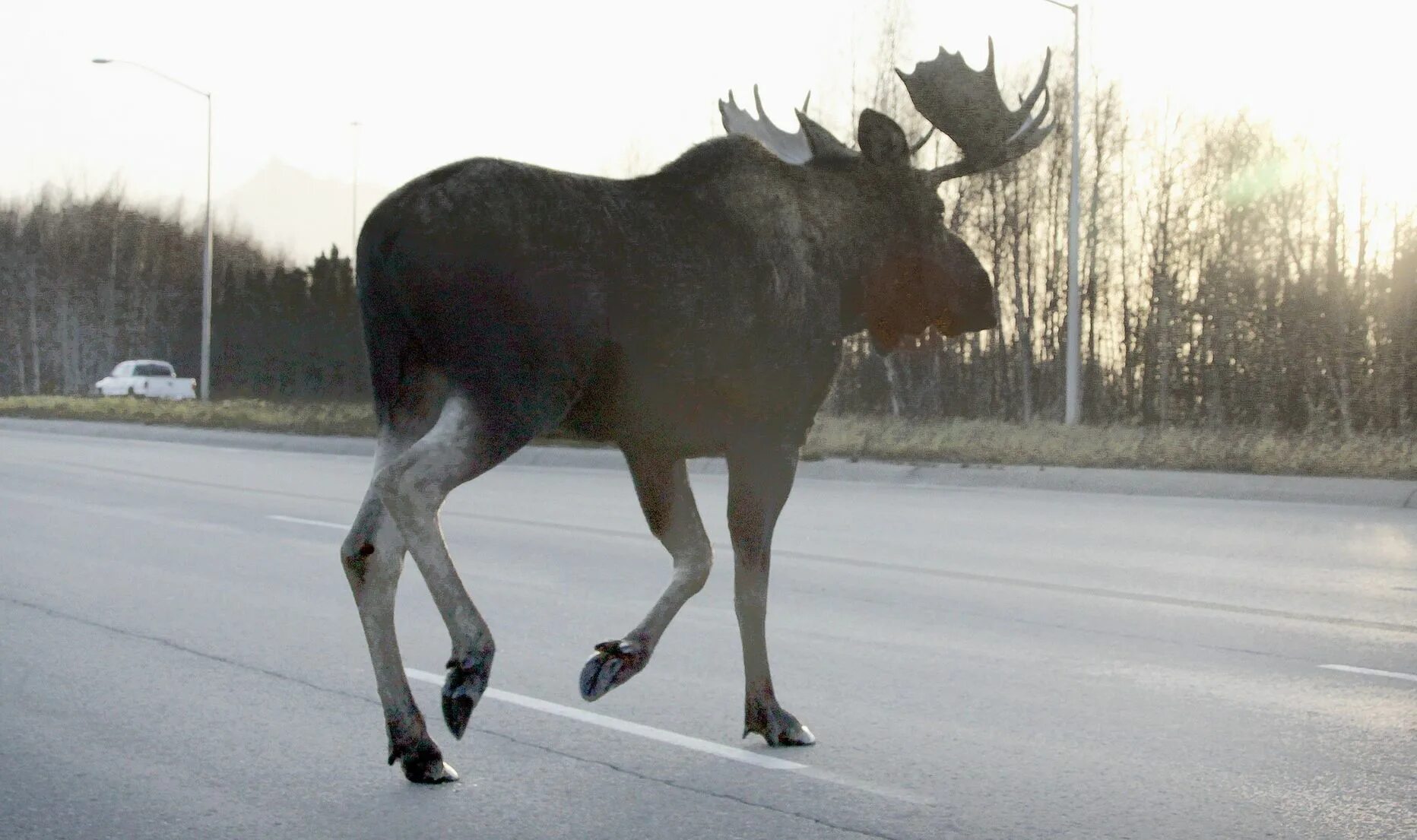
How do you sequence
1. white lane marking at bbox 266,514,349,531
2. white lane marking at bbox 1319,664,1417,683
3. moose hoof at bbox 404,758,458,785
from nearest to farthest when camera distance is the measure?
1. moose hoof at bbox 404,758,458,785
2. white lane marking at bbox 1319,664,1417,683
3. white lane marking at bbox 266,514,349,531

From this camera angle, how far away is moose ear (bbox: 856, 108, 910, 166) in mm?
5410

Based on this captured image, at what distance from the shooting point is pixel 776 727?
5652mm

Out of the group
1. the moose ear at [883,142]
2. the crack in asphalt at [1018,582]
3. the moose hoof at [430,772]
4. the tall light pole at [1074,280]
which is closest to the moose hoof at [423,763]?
the moose hoof at [430,772]

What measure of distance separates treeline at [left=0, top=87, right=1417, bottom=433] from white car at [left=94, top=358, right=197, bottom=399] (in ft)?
5.10

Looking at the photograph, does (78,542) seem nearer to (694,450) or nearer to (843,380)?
(694,450)

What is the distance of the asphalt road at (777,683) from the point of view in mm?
5121

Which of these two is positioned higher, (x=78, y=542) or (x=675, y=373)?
(x=675, y=373)

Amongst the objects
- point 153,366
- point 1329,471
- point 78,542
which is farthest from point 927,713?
point 153,366

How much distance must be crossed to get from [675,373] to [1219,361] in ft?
85.3

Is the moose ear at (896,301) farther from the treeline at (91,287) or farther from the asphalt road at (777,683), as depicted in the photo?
the treeline at (91,287)

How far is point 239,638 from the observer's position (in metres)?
8.23

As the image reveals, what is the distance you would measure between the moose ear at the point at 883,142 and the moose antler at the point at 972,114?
12cm

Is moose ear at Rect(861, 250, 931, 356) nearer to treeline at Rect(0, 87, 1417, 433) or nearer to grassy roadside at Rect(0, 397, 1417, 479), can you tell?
treeline at Rect(0, 87, 1417, 433)

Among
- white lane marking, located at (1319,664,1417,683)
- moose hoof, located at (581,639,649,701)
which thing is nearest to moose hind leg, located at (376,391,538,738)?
moose hoof, located at (581,639,649,701)
